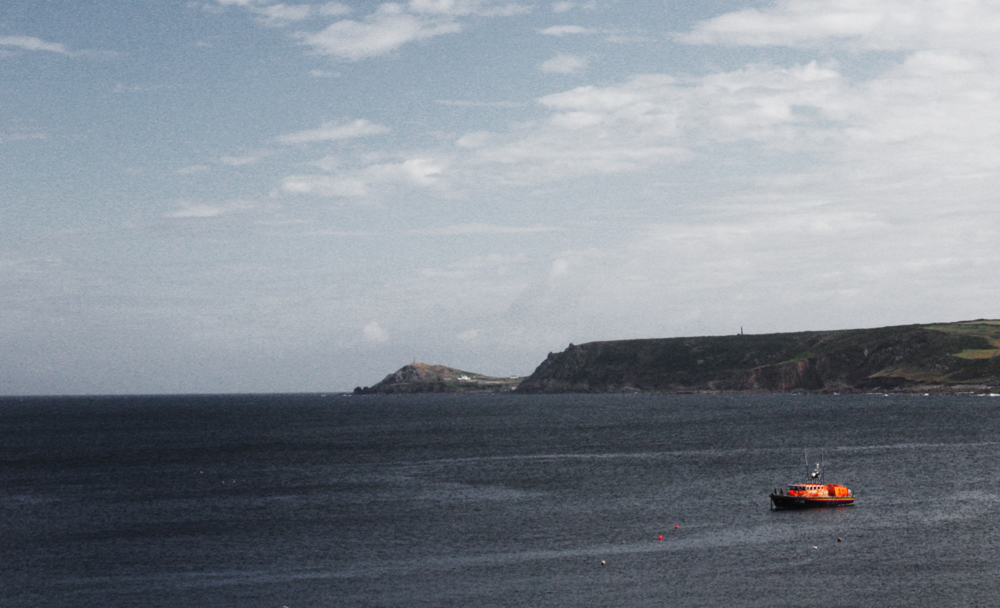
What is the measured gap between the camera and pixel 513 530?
258 feet

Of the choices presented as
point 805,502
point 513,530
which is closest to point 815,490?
point 805,502

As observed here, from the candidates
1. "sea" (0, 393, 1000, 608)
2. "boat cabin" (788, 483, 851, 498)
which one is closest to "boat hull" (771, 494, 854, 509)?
"boat cabin" (788, 483, 851, 498)

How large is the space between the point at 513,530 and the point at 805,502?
29.9m

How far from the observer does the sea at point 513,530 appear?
5853 cm

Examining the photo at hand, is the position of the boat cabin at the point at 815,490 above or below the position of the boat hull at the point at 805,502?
above

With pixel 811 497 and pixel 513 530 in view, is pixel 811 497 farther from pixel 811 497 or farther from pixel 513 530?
pixel 513 530

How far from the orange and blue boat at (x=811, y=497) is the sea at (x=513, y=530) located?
1.65 meters

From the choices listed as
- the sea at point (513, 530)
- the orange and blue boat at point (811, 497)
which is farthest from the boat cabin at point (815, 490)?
the sea at point (513, 530)

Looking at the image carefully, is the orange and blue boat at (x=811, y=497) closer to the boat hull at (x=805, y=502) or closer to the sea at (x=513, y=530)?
the boat hull at (x=805, y=502)

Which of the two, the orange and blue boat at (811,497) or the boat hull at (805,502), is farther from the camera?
the orange and blue boat at (811,497)

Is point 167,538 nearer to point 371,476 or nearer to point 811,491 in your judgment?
point 371,476

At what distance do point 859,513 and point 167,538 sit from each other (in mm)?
63563

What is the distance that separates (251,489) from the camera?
110625 millimetres

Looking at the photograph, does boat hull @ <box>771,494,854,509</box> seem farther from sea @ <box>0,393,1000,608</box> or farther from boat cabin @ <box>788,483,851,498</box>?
sea @ <box>0,393,1000,608</box>
